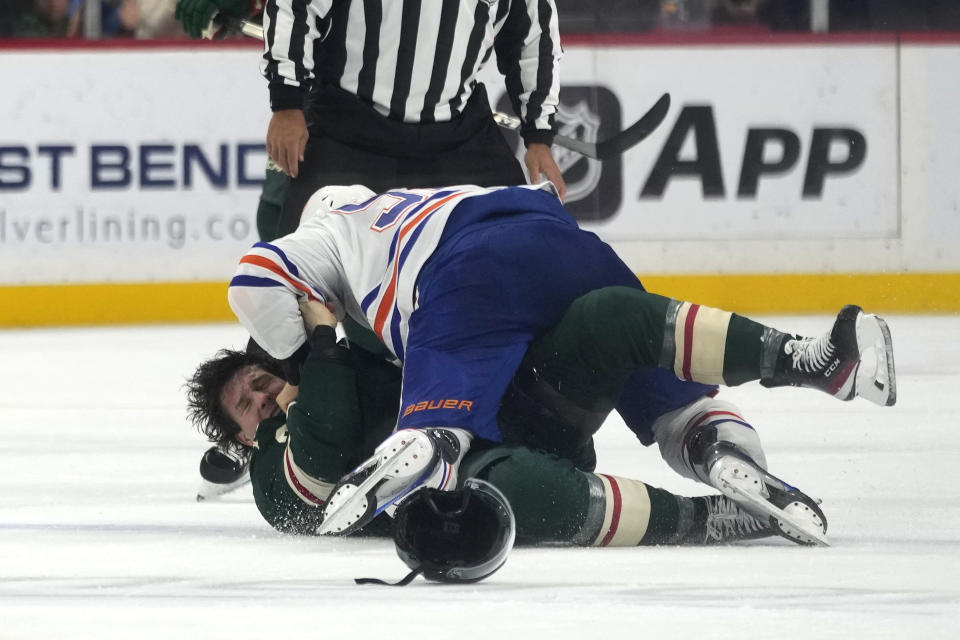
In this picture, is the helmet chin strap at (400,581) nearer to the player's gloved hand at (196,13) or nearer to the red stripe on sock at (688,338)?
the red stripe on sock at (688,338)

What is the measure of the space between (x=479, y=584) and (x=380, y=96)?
144 cm

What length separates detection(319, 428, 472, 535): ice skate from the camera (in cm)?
212

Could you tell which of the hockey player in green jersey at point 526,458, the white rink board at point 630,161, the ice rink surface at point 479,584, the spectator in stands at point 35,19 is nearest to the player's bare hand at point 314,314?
the hockey player in green jersey at point 526,458

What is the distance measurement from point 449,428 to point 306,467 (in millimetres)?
219

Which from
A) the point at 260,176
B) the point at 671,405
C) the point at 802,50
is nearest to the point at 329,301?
the point at 671,405

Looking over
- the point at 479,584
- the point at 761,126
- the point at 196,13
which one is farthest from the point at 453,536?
the point at 761,126

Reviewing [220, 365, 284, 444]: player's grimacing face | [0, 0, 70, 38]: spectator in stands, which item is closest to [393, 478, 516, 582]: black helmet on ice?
[220, 365, 284, 444]: player's grimacing face

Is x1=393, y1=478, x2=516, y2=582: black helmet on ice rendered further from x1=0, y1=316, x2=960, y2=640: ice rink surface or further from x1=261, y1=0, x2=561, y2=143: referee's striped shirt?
x1=261, y1=0, x2=561, y2=143: referee's striped shirt

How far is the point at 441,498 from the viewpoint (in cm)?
202

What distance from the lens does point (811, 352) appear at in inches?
85.0

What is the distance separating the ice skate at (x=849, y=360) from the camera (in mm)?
2133

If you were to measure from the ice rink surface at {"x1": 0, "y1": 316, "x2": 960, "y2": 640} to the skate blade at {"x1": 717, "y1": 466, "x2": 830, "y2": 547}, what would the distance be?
A: 0.02 m

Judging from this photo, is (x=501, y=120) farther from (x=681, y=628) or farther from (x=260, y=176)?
(x=681, y=628)

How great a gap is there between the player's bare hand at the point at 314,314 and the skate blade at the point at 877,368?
28.6 inches
